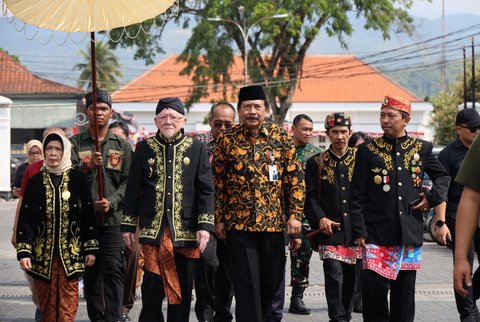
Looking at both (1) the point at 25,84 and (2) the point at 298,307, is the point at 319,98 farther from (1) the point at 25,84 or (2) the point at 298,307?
(2) the point at 298,307

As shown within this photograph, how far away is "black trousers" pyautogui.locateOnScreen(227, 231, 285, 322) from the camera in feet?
25.4

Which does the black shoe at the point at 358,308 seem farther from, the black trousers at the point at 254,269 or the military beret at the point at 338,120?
the black trousers at the point at 254,269

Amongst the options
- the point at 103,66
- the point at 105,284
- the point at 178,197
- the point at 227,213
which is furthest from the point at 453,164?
the point at 103,66

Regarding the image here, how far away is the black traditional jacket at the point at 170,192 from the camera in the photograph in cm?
770

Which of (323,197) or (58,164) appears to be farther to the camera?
(323,197)

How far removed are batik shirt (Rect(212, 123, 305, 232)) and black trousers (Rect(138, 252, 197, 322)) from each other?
491 mm

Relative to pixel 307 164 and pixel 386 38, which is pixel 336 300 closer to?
pixel 307 164

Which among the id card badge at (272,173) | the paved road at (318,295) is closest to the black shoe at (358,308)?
the paved road at (318,295)

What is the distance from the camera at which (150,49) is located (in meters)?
45.5

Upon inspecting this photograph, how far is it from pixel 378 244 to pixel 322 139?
71692 mm

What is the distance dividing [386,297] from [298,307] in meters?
2.60

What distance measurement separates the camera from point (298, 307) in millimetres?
10453

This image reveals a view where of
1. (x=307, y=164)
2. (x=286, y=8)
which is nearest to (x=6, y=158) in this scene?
(x=286, y=8)

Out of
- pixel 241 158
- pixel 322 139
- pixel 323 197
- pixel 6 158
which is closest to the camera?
pixel 241 158
